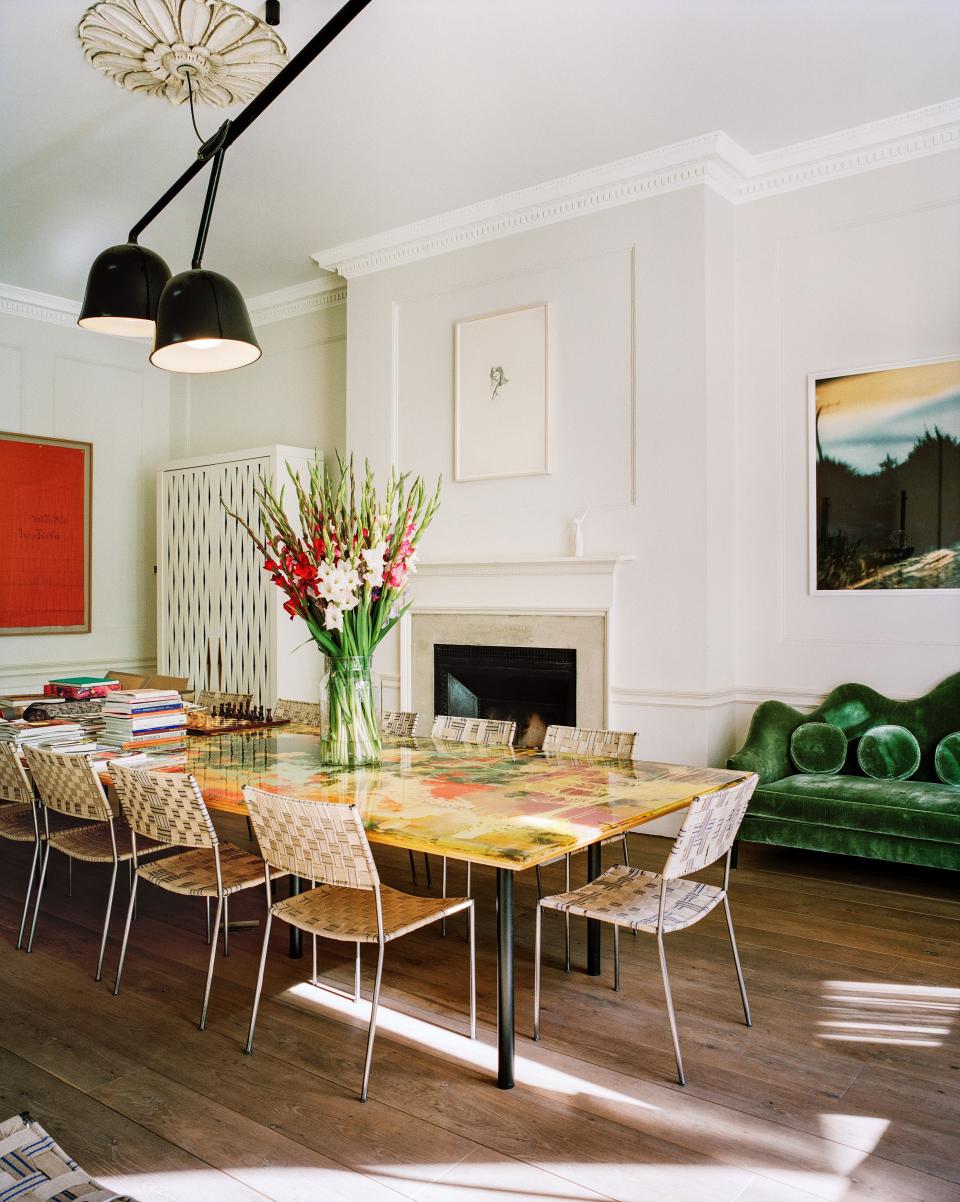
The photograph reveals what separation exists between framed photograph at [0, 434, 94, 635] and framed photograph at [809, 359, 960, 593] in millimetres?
5754

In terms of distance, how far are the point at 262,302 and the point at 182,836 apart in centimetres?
577

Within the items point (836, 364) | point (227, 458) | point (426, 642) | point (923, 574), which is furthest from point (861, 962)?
point (227, 458)

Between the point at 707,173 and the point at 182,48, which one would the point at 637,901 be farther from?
the point at 707,173

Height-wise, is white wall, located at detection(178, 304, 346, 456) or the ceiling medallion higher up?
the ceiling medallion

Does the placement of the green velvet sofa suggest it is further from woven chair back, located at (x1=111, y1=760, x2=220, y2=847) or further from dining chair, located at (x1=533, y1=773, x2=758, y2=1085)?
woven chair back, located at (x1=111, y1=760, x2=220, y2=847)

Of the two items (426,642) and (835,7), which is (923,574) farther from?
(426,642)

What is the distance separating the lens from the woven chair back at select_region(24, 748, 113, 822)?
3.25 m

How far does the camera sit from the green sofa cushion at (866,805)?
4.16m

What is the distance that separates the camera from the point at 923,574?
16.0ft

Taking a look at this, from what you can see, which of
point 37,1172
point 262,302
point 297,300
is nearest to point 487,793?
point 37,1172

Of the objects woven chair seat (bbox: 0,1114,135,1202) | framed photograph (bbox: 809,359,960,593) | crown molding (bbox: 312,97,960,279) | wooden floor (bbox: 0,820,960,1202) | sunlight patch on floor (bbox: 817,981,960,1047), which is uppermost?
crown molding (bbox: 312,97,960,279)

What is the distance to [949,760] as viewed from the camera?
452 cm

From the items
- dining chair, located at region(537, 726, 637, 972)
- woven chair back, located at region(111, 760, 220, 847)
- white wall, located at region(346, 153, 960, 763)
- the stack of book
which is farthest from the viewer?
white wall, located at region(346, 153, 960, 763)

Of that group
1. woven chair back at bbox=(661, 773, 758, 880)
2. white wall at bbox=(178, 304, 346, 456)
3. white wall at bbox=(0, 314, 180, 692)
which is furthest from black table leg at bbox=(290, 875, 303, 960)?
white wall at bbox=(0, 314, 180, 692)
